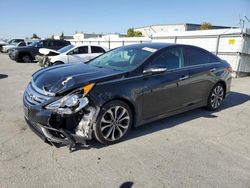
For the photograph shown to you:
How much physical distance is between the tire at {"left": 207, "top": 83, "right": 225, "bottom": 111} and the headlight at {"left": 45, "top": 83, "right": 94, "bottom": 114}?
3.25 meters

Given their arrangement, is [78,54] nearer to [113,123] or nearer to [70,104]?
[113,123]

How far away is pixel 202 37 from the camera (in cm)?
1246

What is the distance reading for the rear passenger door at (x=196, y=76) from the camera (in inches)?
183

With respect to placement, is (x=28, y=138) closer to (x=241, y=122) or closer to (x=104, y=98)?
(x=104, y=98)

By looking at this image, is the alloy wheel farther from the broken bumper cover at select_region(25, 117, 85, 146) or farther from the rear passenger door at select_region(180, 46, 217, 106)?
the broken bumper cover at select_region(25, 117, 85, 146)

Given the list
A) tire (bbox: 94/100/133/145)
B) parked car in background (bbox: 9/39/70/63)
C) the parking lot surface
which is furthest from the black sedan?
parked car in background (bbox: 9/39/70/63)

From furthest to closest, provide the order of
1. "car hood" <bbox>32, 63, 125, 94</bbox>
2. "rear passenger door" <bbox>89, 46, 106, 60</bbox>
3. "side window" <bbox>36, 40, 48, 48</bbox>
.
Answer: "side window" <bbox>36, 40, 48, 48</bbox> → "rear passenger door" <bbox>89, 46, 106, 60</bbox> → "car hood" <bbox>32, 63, 125, 94</bbox>

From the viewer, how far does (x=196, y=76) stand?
4750mm

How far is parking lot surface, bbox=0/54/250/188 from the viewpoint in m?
2.78

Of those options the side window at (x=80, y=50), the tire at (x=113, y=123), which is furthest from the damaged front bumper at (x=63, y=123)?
the side window at (x=80, y=50)

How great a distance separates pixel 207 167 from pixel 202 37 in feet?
34.9

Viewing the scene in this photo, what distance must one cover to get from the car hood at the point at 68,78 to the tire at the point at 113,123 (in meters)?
0.44

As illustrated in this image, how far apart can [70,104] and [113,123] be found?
76 cm

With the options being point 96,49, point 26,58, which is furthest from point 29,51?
point 96,49
